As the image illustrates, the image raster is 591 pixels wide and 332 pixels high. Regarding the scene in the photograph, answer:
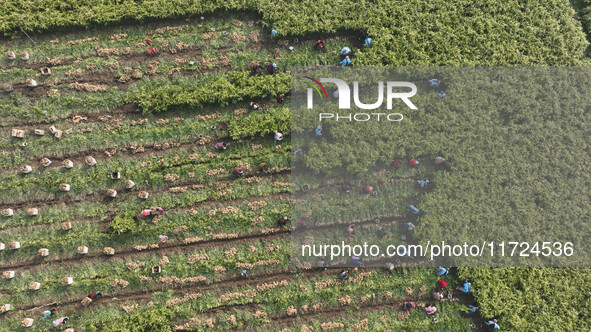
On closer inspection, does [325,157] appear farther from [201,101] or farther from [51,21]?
[51,21]

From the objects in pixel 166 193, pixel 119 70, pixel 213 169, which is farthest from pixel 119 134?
pixel 213 169

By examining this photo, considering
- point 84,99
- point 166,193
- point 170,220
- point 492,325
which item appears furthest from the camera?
point 84,99

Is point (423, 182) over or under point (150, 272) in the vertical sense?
over

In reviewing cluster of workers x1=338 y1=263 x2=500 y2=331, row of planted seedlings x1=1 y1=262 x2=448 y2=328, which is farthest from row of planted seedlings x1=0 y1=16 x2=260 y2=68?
cluster of workers x1=338 y1=263 x2=500 y2=331

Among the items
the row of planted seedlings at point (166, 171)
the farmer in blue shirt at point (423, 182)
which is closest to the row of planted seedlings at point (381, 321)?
the farmer in blue shirt at point (423, 182)

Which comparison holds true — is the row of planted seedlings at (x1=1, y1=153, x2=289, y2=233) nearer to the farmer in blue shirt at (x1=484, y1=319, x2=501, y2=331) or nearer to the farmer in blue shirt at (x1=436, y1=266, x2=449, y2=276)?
the farmer in blue shirt at (x1=436, y1=266, x2=449, y2=276)

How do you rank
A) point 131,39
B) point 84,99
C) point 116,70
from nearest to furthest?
point 84,99, point 116,70, point 131,39

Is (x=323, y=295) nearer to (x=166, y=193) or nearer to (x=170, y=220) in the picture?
(x=170, y=220)

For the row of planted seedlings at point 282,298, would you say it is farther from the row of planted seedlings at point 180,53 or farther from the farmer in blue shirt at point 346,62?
the row of planted seedlings at point 180,53
